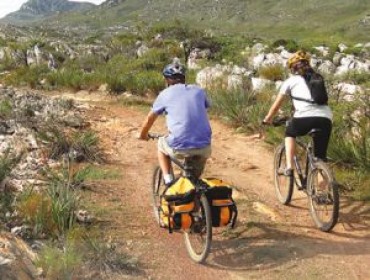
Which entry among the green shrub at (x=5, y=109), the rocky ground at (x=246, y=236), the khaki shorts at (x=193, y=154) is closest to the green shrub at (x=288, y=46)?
the green shrub at (x=5, y=109)

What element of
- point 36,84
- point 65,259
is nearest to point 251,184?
point 65,259

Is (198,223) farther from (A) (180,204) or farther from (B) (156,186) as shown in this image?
(B) (156,186)

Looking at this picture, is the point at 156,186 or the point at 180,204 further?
the point at 156,186

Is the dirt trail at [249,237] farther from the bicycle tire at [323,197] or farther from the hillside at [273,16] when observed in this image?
the hillside at [273,16]

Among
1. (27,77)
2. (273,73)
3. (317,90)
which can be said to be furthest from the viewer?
(27,77)

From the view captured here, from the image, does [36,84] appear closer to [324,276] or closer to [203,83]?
[203,83]

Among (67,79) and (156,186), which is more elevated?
(156,186)

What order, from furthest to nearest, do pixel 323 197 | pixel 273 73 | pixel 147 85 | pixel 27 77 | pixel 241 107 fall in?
1. pixel 27 77
2. pixel 147 85
3. pixel 273 73
4. pixel 241 107
5. pixel 323 197

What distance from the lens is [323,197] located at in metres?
5.94

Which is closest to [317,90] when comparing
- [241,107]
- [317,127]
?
[317,127]

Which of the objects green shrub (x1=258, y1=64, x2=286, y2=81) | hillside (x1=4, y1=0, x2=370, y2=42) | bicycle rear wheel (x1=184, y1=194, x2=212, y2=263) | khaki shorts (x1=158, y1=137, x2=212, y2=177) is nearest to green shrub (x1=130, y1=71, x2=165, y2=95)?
green shrub (x1=258, y1=64, x2=286, y2=81)

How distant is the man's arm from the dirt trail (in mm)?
983

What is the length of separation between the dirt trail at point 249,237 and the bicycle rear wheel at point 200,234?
102mm

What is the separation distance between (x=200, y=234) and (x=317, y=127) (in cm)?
176
